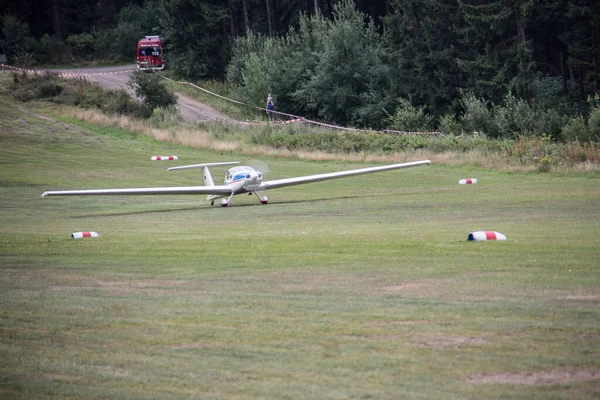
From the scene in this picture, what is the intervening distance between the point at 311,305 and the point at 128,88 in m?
62.0

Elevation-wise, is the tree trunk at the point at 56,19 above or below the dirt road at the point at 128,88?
above

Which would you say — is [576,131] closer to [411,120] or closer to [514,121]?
[514,121]

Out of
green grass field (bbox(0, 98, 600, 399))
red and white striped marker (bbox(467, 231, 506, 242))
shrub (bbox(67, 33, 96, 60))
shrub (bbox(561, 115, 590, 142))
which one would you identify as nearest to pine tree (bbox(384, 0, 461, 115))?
shrub (bbox(561, 115, 590, 142))

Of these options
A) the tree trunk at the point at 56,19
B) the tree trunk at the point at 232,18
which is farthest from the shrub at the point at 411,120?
the tree trunk at the point at 56,19

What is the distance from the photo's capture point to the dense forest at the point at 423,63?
52.8 m

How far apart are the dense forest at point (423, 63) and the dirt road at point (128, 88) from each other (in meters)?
3.47

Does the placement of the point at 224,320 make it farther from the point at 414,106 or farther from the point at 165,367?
the point at 414,106

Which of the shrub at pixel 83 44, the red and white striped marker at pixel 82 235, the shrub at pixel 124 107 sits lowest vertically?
the red and white striped marker at pixel 82 235

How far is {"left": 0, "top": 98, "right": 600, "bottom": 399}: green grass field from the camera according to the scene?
7836 mm

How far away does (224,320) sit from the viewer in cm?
1015

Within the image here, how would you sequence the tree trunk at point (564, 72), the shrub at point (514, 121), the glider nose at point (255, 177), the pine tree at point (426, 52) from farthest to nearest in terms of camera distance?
1. the tree trunk at point (564, 72)
2. the pine tree at point (426, 52)
3. the shrub at point (514, 121)
4. the glider nose at point (255, 177)

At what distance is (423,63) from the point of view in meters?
61.0

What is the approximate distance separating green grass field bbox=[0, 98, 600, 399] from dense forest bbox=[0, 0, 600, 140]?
26558mm

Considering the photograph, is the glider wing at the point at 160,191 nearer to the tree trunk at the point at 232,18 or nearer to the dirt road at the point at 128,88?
the dirt road at the point at 128,88
